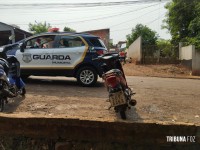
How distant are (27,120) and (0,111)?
100cm

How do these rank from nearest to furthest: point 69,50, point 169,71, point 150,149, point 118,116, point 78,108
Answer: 1. point 150,149
2. point 118,116
3. point 78,108
4. point 69,50
5. point 169,71

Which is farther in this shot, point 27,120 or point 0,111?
point 0,111

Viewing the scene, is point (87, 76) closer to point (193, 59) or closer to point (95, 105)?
point (95, 105)

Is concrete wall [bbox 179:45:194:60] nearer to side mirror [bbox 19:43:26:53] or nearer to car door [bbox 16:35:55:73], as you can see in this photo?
car door [bbox 16:35:55:73]

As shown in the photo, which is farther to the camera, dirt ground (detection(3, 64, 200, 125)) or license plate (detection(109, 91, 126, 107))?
dirt ground (detection(3, 64, 200, 125))

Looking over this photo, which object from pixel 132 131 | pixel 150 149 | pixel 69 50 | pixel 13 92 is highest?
pixel 69 50

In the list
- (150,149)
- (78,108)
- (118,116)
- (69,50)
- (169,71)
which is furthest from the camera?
(169,71)

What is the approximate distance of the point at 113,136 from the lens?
4.61m

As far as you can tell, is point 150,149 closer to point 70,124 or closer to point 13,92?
point 70,124

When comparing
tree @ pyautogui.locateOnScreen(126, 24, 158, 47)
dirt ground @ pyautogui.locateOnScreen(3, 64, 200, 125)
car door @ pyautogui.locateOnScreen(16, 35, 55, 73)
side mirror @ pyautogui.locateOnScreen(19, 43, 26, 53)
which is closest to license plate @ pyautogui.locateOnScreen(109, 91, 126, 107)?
dirt ground @ pyautogui.locateOnScreen(3, 64, 200, 125)

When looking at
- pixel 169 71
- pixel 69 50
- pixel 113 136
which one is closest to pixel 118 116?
pixel 113 136

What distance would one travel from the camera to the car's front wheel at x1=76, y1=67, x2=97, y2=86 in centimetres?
860

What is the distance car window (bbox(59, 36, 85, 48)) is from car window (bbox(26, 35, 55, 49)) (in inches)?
13.3

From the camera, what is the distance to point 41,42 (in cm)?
910
